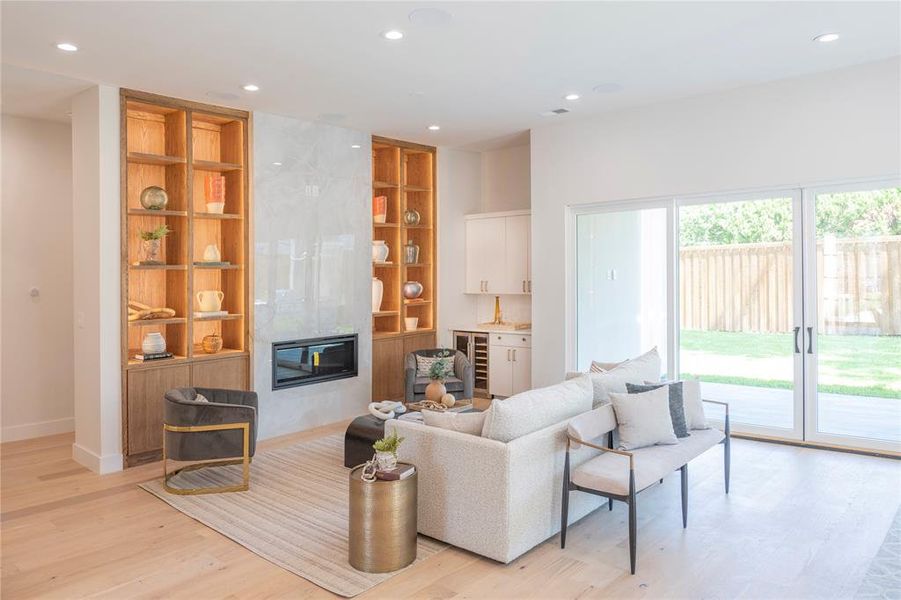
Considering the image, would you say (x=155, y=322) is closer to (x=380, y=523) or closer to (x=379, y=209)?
(x=379, y=209)

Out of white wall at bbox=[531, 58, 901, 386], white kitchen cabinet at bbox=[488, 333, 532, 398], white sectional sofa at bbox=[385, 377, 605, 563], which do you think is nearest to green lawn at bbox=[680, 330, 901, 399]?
white wall at bbox=[531, 58, 901, 386]

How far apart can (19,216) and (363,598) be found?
5.30 metres

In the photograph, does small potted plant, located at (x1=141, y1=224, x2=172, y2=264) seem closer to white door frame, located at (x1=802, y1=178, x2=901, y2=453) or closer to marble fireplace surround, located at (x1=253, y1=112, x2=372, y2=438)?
marble fireplace surround, located at (x1=253, y1=112, x2=372, y2=438)

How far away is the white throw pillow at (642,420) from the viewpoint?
364 centimetres

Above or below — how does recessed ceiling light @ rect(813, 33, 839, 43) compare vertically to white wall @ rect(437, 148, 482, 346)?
above

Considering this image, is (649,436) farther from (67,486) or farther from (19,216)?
(19,216)

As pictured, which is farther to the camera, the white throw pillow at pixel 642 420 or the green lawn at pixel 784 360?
the green lawn at pixel 784 360

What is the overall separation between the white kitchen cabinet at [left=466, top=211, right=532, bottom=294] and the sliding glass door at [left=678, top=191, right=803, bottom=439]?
1965 mm

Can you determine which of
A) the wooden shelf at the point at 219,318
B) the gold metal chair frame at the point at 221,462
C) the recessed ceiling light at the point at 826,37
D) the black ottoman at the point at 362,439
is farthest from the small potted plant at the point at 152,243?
the recessed ceiling light at the point at 826,37

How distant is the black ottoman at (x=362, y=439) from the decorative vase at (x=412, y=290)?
8.74 feet

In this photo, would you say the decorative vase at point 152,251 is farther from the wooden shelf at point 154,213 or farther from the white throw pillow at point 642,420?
the white throw pillow at point 642,420

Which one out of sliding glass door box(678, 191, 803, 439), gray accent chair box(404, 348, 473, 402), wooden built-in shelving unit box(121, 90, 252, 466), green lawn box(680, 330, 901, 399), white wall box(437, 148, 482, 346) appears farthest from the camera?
white wall box(437, 148, 482, 346)

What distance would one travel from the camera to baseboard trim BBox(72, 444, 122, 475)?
193 inches

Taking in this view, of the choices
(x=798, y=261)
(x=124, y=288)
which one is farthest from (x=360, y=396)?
(x=798, y=261)
